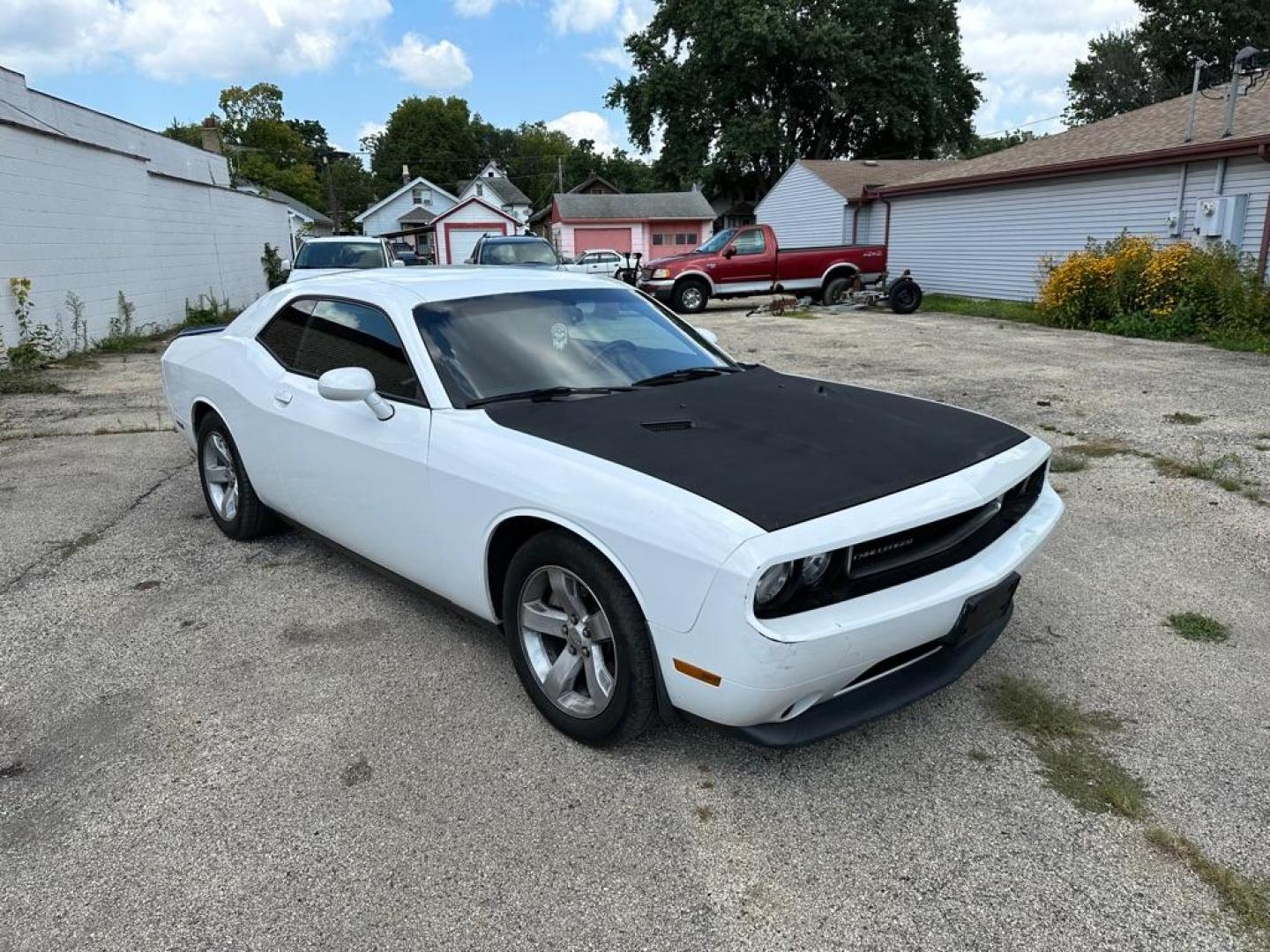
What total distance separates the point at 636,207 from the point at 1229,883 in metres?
48.5

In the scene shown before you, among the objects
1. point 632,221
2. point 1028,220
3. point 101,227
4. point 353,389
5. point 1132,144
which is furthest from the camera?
point 632,221

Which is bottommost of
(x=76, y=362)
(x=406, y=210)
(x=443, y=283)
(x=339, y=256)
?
(x=76, y=362)

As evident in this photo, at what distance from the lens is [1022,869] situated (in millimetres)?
2297

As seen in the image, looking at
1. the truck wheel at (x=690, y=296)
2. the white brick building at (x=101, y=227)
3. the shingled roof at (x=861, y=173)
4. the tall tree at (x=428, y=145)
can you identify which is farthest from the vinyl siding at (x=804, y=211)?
the tall tree at (x=428, y=145)

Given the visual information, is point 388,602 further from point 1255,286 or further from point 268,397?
point 1255,286

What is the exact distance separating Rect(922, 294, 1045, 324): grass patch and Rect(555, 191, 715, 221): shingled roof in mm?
28601

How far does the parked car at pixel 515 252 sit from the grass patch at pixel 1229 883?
14.5 metres

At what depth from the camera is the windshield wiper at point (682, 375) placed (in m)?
3.65

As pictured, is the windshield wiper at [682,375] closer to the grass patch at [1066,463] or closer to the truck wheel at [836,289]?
the grass patch at [1066,463]

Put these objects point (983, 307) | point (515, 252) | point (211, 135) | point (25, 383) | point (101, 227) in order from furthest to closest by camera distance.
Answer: point (211, 135) → point (983, 307) → point (515, 252) → point (101, 227) → point (25, 383)

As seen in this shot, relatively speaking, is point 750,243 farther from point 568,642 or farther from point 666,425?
point 568,642

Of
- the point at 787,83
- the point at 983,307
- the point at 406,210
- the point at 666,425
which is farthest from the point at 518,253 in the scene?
the point at 406,210

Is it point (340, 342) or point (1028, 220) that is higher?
point (1028, 220)

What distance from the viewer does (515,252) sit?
1616cm
